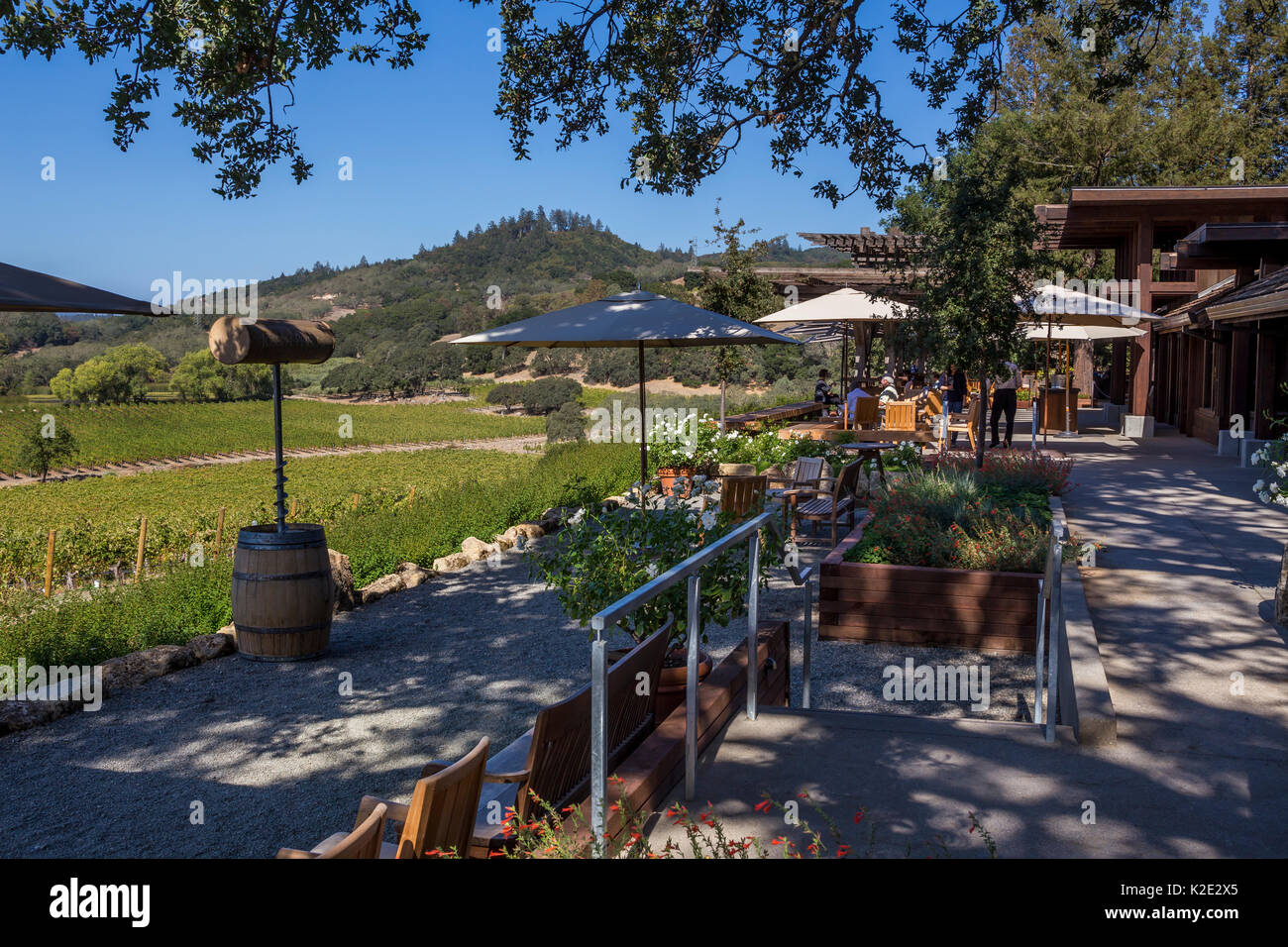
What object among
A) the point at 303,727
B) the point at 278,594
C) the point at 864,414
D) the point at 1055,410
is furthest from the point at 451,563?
the point at 1055,410

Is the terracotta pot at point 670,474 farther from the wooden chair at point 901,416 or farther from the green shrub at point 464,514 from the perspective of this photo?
the wooden chair at point 901,416

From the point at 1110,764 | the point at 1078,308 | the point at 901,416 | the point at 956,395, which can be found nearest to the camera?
the point at 1110,764

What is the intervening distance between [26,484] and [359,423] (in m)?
25.5

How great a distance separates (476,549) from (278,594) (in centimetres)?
427

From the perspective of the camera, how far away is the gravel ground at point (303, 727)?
473 cm

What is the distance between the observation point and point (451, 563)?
11.1m

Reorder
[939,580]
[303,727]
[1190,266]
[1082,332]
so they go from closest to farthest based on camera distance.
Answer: [303,727] < [939,580] < [1190,266] < [1082,332]

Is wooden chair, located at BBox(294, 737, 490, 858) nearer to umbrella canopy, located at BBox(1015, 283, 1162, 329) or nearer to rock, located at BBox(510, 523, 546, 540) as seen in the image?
rock, located at BBox(510, 523, 546, 540)

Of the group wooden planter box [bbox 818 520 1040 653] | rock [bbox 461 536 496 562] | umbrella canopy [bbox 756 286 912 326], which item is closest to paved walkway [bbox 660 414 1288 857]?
wooden planter box [bbox 818 520 1040 653]

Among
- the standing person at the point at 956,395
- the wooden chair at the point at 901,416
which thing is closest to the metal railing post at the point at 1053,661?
the wooden chair at the point at 901,416

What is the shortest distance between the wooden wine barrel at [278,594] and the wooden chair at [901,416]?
1383 cm

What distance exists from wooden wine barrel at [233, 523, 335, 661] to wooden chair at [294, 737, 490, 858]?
180 inches

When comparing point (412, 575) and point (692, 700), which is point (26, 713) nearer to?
point (412, 575)
